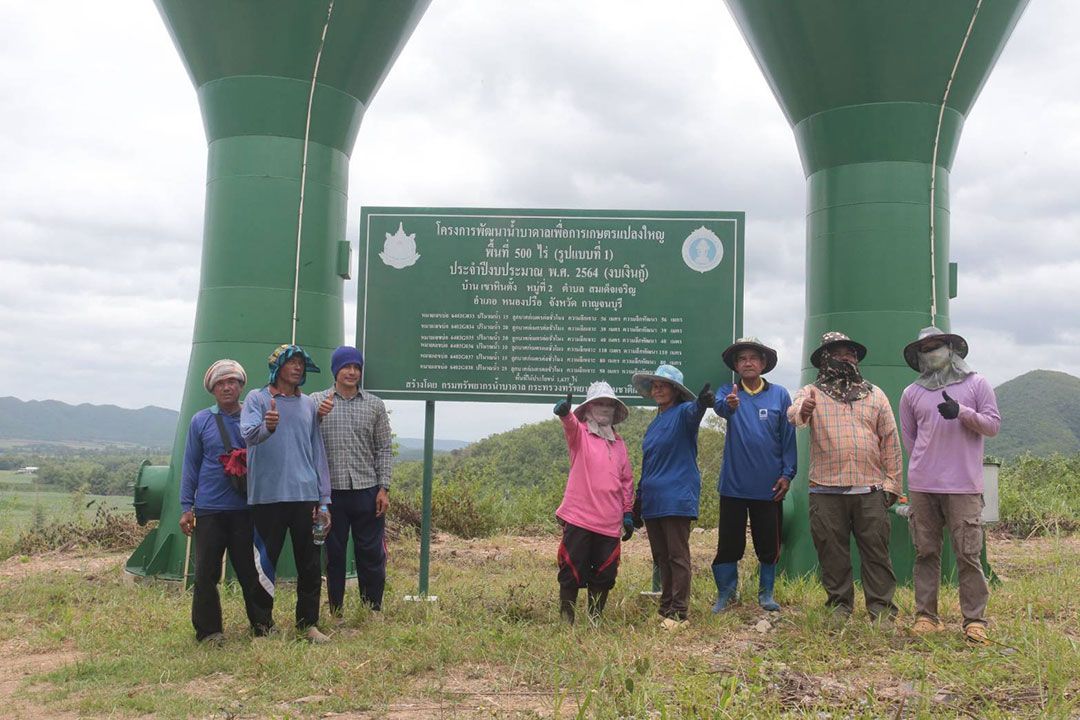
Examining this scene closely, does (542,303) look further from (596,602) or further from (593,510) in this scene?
(596,602)

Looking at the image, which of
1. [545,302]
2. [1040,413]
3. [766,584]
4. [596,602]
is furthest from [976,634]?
[1040,413]

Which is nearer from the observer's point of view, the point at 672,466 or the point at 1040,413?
the point at 672,466

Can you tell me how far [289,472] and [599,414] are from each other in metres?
1.67

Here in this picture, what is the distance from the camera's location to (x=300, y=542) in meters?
4.94

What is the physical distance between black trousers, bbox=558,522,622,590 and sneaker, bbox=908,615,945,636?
1524 millimetres

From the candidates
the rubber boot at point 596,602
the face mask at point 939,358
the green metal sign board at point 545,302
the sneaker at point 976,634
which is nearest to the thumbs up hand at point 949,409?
the face mask at point 939,358

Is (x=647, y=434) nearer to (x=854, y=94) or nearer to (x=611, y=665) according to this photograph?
(x=611, y=665)

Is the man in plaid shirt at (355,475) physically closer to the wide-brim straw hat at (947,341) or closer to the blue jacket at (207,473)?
the blue jacket at (207,473)

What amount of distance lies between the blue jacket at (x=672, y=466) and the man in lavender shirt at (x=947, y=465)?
1.10m

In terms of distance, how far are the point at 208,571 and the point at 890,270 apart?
4725 millimetres

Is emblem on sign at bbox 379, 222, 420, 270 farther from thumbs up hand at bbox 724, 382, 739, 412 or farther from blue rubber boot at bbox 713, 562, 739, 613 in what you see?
blue rubber boot at bbox 713, 562, 739, 613

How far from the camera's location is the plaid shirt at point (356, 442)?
532 centimetres

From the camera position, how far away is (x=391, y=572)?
24.2 feet

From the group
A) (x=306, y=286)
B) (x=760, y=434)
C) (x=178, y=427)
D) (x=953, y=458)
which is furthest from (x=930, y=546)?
(x=178, y=427)
